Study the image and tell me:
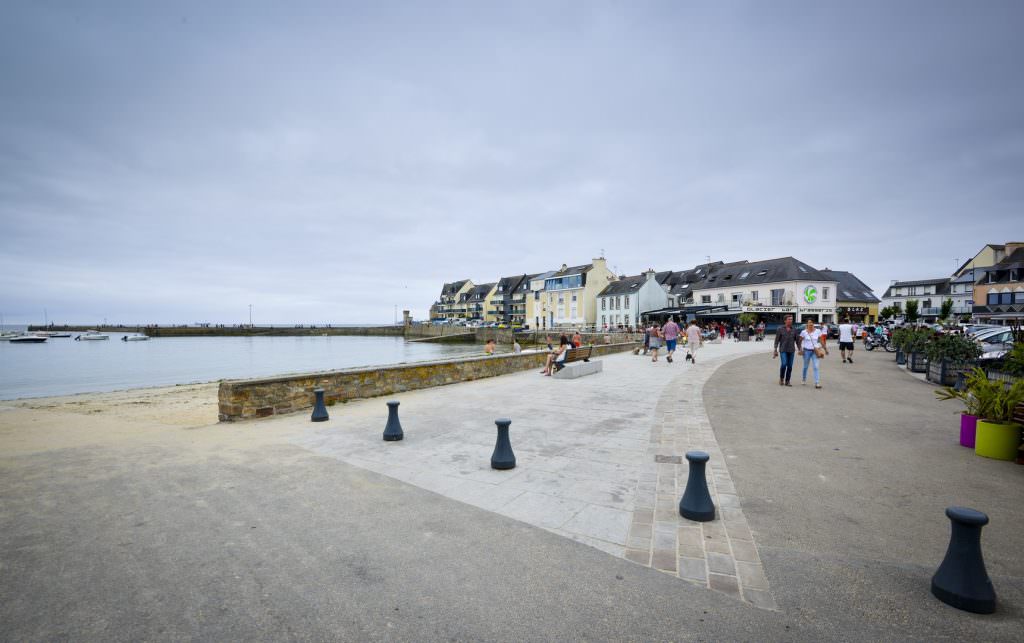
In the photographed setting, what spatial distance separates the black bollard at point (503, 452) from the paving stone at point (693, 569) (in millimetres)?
2332

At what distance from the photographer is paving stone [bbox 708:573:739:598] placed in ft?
9.27

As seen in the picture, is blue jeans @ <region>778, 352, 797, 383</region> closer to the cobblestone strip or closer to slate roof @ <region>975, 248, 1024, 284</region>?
the cobblestone strip

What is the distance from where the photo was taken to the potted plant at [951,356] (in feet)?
36.9

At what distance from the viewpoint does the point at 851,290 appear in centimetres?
5975

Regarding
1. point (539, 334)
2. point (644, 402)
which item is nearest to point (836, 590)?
point (644, 402)

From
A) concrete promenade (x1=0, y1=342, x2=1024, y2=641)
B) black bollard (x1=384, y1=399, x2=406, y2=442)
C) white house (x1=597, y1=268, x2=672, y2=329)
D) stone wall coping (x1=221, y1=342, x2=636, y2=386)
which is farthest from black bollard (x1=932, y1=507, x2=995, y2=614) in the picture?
white house (x1=597, y1=268, x2=672, y2=329)

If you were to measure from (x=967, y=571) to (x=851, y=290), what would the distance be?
71.2 meters

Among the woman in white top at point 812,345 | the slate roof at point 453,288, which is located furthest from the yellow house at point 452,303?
the woman in white top at point 812,345

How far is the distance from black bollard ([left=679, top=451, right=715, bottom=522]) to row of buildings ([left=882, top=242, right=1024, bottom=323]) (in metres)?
49.8

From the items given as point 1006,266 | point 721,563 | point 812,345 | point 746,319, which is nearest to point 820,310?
point 746,319

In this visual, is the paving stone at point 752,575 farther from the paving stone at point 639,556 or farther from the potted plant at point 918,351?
the potted plant at point 918,351

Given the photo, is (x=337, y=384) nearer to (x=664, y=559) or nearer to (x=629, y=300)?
(x=664, y=559)

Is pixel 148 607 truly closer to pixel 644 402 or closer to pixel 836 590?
pixel 836 590

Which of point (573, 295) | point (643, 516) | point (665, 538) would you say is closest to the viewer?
point (665, 538)
